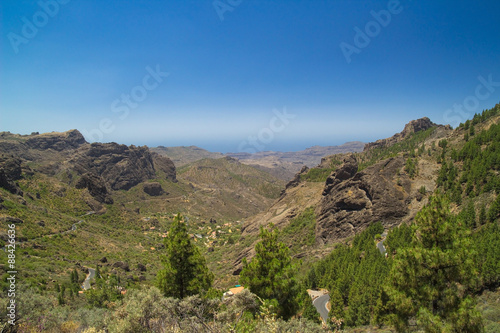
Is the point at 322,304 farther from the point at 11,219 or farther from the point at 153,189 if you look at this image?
the point at 153,189

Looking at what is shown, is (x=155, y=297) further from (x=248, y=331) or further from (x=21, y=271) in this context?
(x=21, y=271)

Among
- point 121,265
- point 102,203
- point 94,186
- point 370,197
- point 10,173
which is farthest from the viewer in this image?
point 94,186

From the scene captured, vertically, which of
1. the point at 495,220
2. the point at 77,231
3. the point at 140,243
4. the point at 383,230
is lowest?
the point at 140,243

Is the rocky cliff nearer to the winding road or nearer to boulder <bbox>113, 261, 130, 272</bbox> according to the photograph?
boulder <bbox>113, 261, 130, 272</bbox>

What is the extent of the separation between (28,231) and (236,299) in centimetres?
6013

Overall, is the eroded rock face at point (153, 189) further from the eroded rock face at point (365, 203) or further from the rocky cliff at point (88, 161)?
the eroded rock face at point (365, 203)

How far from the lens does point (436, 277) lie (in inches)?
428

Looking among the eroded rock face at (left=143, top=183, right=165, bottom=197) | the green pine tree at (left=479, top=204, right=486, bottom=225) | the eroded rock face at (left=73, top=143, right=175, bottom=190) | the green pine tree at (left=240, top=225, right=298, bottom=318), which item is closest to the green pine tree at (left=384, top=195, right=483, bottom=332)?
the green pine tree at (left=240, top=225, right=298, bottom=318)

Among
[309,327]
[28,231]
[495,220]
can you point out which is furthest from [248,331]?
[28,231]

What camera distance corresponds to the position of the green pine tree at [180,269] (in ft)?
54.0

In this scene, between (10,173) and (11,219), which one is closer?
(11,219)

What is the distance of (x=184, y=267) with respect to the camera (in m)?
16.8

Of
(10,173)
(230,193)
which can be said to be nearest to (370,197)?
(10,173)

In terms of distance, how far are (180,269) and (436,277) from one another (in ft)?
46.2
